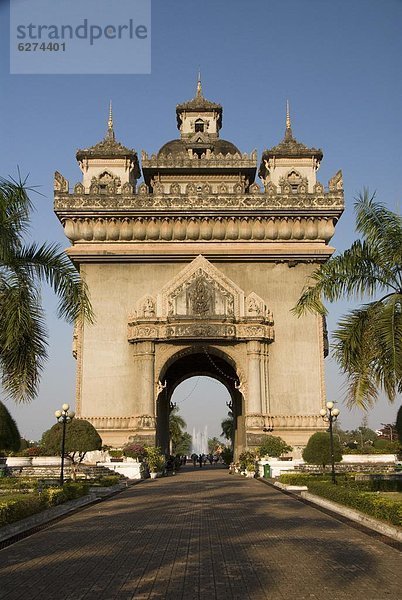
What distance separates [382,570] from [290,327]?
2518 cm

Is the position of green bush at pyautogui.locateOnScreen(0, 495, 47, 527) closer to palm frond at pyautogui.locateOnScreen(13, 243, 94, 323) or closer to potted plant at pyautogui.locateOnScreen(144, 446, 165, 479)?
palm frond at pyautogui.locateOnScreen(13, 243, 94, 323)

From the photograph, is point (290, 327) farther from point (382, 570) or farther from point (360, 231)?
point (382, 570)

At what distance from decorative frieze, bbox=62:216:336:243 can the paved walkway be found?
20.5 meters

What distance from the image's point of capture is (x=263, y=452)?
98.9 feet

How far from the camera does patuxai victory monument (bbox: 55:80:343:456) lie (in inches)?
1271

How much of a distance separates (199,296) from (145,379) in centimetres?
482

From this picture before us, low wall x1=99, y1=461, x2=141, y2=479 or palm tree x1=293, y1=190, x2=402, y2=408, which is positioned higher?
palm tree x1=293, y1=190, x2=402, y2=408

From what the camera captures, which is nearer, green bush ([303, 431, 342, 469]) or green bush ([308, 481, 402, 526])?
green bush ([308, 481, 402, 526])

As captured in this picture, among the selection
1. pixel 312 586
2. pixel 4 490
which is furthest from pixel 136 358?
pixel 312 586

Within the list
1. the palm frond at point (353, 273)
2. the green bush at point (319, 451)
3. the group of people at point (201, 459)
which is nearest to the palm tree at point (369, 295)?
the palm frond at point (353, 273)

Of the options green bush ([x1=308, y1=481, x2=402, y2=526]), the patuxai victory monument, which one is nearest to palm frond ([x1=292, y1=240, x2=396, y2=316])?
green bush ([x1=308, y1=481, x2=402, y2=526])

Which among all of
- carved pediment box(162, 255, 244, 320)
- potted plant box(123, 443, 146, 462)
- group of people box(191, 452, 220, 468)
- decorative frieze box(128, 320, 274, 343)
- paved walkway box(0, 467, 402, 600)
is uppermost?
carved pediment box(162, 255, 244, 320)

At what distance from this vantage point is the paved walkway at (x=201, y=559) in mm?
7539

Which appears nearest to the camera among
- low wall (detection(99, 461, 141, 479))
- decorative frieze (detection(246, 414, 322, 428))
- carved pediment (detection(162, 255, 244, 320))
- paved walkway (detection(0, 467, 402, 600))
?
paved walkway (detection(0, 467, 402, 600))
